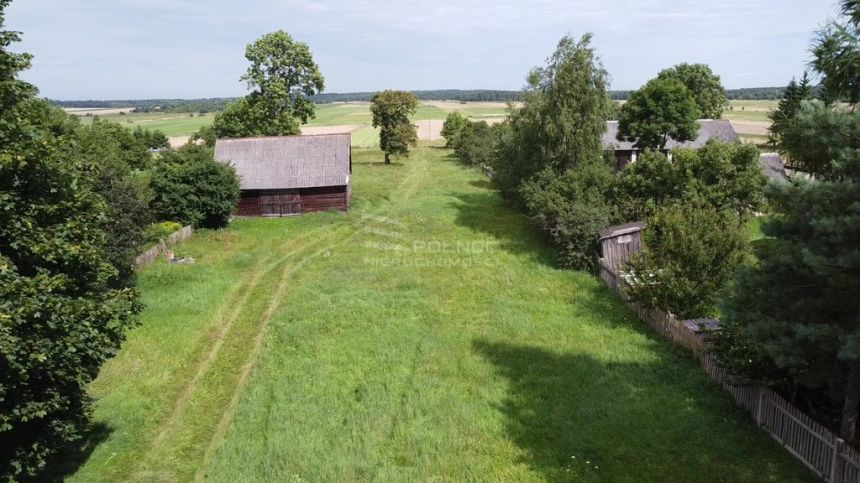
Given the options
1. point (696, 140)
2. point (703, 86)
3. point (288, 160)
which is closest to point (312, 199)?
point (288, 160)

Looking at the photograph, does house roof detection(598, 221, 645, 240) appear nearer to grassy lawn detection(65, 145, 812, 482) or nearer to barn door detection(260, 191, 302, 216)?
grassy lawn detection(65, 145, 812, 482)

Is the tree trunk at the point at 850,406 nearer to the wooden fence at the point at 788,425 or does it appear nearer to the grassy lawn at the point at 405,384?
the wooden fence at the point at 788,425

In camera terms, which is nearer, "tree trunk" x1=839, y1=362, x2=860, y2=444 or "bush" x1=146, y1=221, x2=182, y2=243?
"tree trunk" x1=839, y1=362, x2=860, y2=444

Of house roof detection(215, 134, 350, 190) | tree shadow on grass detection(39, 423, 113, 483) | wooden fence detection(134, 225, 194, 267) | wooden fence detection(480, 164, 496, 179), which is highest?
house roof detection(215, 134, 350, 190)

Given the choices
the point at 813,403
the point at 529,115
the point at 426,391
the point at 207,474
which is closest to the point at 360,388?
the point at 426,391

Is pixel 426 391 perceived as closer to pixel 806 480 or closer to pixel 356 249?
pixel 806 480

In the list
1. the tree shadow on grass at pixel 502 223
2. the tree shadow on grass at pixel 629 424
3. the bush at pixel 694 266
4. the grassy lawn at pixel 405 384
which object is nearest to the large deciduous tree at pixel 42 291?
A: the grassy lawn at pixel 405 384

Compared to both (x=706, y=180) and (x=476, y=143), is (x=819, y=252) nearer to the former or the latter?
(x=706, y=180)

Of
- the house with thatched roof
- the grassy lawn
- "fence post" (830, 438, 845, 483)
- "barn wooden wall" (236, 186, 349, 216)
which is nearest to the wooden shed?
the grassy lawn
